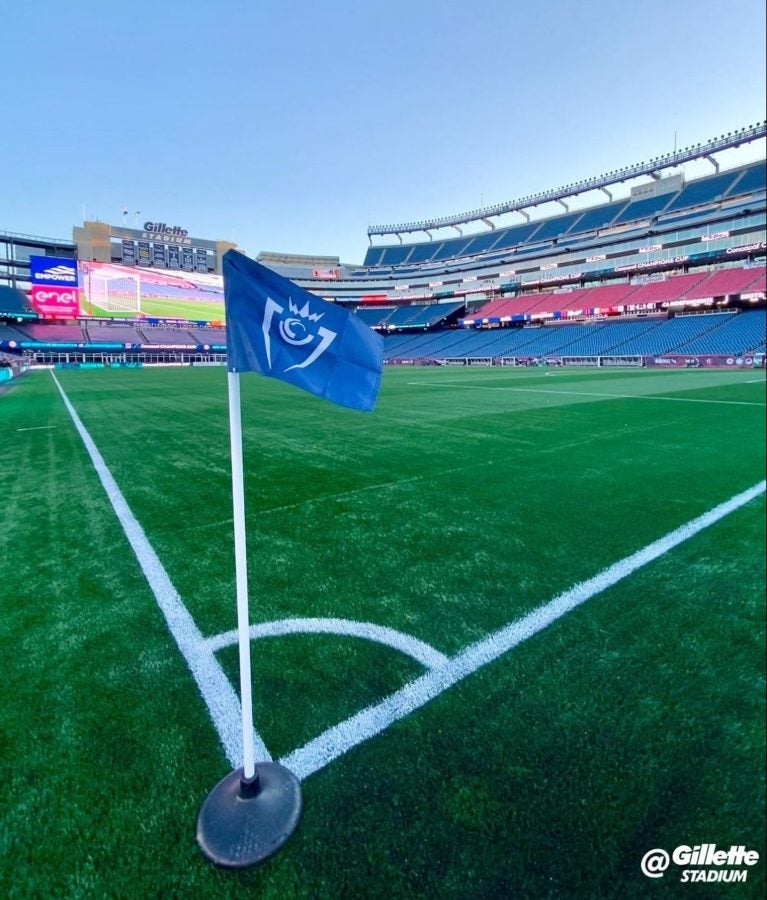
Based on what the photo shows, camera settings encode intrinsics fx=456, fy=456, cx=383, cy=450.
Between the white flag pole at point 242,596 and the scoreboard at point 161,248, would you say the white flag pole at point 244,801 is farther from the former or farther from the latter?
the scoreboard at point 161,248

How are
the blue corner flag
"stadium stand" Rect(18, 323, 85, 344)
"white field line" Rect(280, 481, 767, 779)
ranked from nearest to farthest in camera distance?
1. the blue corner flag
2. "white field line" Rect(280, 481, 767, 779)
3. "stadium stand" Rect(18, 323, 85, 344)

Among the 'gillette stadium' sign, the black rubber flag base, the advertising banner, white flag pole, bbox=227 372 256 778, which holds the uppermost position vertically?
the 'gillette stadium' sign

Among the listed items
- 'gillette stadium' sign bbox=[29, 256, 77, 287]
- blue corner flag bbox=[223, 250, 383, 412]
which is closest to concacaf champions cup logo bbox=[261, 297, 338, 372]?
blue corner flag bbox=[223, 250, 383, 412]

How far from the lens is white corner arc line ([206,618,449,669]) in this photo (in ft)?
8.29

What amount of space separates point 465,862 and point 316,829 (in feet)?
1.69

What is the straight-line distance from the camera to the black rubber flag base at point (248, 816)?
153 centimetres

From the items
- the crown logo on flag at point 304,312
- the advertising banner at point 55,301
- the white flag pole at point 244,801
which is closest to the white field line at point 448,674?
the white flag pole at point 244,801

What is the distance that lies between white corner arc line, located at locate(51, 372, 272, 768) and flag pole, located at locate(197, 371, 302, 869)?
158mm

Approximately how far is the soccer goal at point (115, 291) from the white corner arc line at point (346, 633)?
6701cm

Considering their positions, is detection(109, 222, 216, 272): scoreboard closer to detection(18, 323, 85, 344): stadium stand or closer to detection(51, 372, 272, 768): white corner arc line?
detection(18, 323, 85, 344): stadium stand

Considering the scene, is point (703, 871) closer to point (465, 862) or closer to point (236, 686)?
point (465, 862)

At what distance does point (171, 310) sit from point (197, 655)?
231ft

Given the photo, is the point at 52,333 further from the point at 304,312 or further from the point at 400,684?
the point at 400,684

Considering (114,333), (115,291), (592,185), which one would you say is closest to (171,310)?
(115,291)
